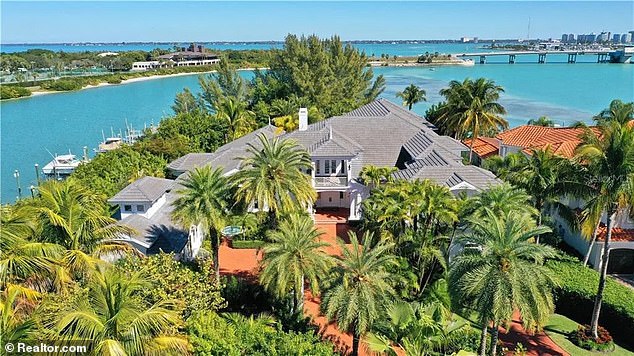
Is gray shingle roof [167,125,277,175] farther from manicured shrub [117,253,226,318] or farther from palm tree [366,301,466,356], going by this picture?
palm tree [366,301,466,356]

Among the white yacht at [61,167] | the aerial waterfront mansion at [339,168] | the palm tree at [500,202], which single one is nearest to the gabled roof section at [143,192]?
the aerial waterfront mansion at [339,168]

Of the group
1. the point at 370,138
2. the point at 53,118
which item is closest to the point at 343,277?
the point at 370,138

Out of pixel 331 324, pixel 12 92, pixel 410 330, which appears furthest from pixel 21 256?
pixel 12 92

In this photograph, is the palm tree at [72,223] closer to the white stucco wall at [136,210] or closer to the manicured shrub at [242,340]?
Result: the manicured shrub at [242,340]

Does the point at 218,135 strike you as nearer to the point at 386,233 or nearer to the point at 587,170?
the point at 386,233

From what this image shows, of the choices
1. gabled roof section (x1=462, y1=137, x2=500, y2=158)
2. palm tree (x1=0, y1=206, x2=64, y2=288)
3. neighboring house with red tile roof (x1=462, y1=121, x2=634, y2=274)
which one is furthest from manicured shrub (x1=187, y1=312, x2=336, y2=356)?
gabled roof section (x1=462, y1=137, x2=500, y2=158)

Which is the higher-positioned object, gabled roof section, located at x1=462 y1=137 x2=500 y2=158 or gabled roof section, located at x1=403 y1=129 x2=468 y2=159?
gabled roof section, located at x1=403 y1=129 x2=468 y2=159

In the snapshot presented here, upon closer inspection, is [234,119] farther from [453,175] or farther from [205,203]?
[205,203]
